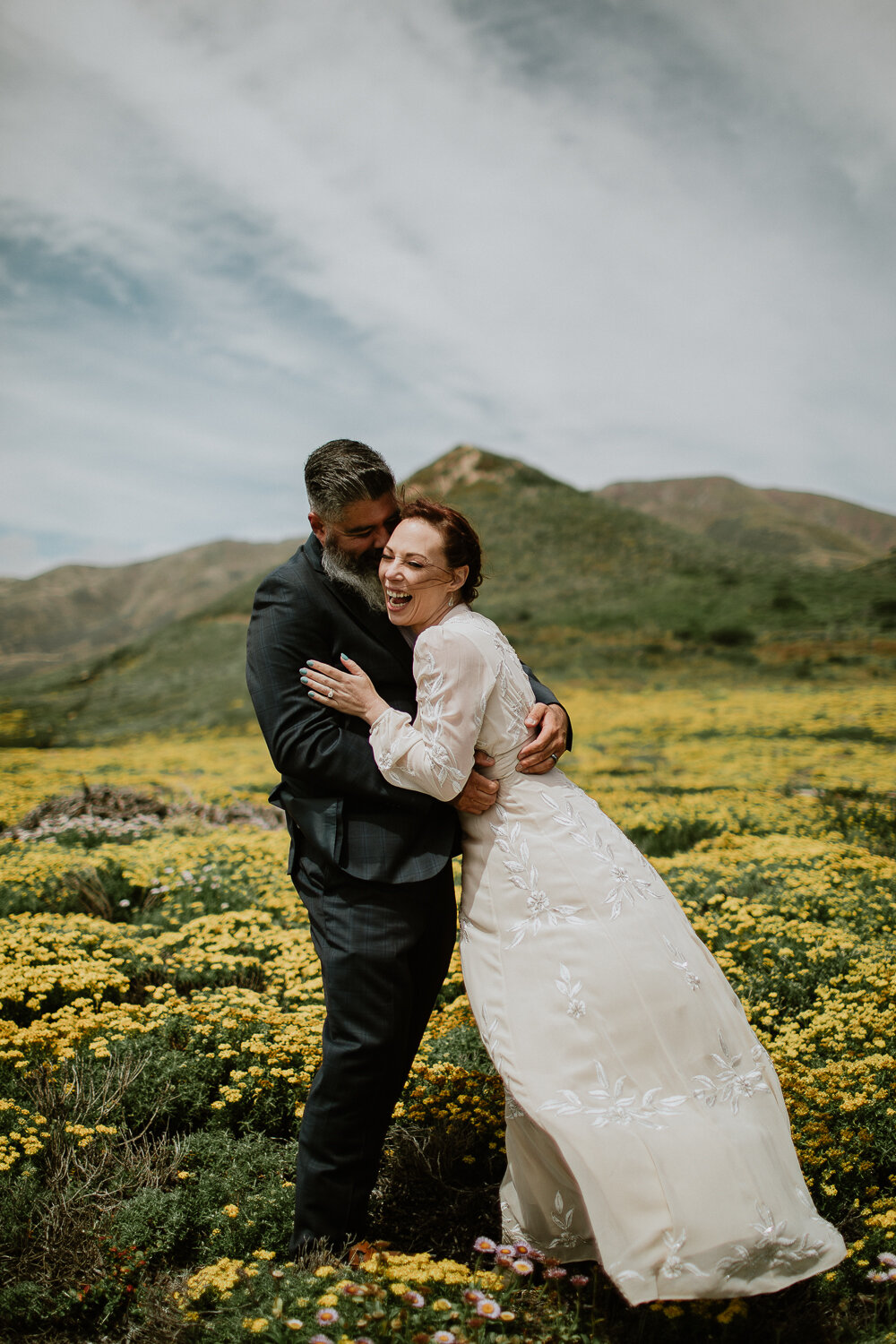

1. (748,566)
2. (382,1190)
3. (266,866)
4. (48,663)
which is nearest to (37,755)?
(266,866)

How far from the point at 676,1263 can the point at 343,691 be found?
1.70 m

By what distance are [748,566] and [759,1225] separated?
53.7 meters

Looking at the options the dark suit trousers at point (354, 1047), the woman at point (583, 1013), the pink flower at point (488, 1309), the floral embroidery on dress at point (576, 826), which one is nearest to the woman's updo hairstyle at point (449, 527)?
the woman at point (583, 1013)

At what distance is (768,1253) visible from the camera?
197cm

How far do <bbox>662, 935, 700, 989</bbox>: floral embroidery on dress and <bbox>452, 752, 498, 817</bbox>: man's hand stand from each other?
0.64 metres

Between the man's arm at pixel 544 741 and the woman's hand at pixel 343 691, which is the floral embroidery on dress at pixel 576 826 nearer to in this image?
the man's arm at pixel 544 741

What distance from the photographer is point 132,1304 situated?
2443mm

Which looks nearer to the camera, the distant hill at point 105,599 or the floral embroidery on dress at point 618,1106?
the floral embroidery on dress at point 618,1106

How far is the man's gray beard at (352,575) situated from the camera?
260cm

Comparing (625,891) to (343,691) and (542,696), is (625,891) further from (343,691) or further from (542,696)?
(343,691)

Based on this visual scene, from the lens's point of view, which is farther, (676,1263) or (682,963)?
(682,963)

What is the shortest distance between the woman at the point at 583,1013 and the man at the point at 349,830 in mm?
94

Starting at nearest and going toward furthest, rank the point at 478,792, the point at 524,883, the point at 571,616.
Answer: the point at 524,883 → the point at 478,792 → the point at 571,616

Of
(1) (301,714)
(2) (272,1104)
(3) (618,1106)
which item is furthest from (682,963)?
(2) (272,1104)
